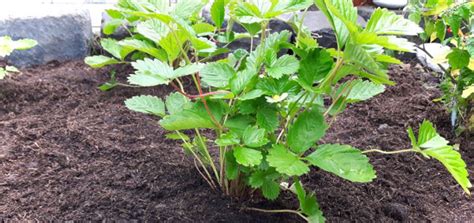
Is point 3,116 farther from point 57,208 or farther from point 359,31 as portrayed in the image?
point 359,31

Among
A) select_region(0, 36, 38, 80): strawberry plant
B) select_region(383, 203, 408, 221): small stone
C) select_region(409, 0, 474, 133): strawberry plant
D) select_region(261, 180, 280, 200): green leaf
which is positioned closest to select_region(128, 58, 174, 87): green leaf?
select_region(261, 180, 280, 200): green leaf

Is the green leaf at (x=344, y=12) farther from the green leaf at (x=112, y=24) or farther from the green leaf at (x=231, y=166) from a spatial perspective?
the green leaf at (x=112, y=24)

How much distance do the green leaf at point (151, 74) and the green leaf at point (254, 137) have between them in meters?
0.19

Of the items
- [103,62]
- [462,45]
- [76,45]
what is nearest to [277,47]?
[462,45]

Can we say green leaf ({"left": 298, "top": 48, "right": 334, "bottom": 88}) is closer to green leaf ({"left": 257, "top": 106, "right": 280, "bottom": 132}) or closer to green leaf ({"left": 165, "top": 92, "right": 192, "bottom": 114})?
green leaf ({"left": 257, "top": 106, "right": 280, "bottom": 132})

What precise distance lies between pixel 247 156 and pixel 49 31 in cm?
185

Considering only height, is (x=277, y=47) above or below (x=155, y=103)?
above

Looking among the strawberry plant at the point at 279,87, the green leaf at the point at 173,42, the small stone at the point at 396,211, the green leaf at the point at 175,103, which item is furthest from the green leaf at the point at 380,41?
the small stone at the point at 396,211

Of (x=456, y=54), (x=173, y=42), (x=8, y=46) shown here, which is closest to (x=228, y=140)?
(x=173, y=42)

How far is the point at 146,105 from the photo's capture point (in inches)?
51.0

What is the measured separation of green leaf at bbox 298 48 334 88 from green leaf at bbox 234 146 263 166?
0.19 metres

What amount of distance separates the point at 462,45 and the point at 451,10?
0.44 ft

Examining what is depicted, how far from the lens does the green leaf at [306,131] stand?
113 centimetres

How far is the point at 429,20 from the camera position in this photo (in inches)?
80.9
